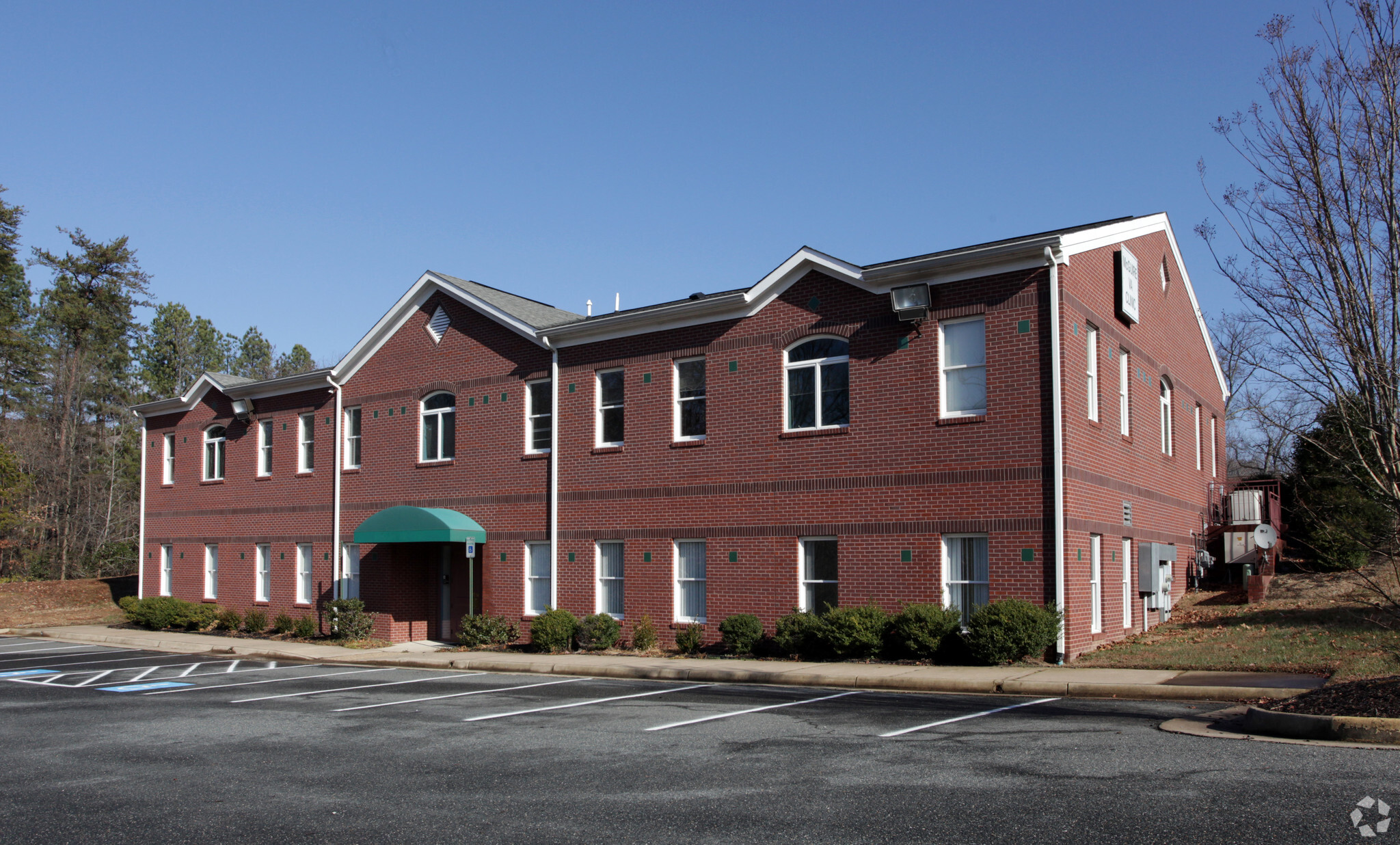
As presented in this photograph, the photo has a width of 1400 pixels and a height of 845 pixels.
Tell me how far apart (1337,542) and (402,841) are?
17589mm

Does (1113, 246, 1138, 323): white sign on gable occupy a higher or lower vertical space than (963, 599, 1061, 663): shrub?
higher

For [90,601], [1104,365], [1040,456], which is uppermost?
[1104,365]

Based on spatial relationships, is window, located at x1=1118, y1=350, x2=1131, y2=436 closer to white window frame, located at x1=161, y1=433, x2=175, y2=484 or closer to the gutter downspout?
the gutter downspout

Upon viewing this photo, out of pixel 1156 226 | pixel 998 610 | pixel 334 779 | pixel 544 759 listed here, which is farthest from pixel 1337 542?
pixel 334 779

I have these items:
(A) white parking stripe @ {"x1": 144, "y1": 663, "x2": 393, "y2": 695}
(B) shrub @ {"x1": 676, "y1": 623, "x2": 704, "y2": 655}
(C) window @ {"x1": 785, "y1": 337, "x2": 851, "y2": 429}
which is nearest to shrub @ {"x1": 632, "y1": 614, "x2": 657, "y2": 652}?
(B) shrub @ {"x1": 676, "y1": 623, "x2": 704, "y2": 655}

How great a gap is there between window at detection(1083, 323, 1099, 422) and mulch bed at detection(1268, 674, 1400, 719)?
876cm

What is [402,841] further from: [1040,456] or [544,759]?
[1040,456]

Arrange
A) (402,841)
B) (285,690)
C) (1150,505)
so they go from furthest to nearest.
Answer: (1150,505)
(285,690)
(402,841)

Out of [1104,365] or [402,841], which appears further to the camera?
[1104,365]

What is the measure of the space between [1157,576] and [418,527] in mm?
15630

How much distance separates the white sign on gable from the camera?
69.7 feet

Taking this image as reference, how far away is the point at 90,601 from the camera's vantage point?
38.5 m

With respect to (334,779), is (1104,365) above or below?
above

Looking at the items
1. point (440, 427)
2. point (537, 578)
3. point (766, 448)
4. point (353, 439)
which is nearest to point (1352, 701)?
point (766, 448)
